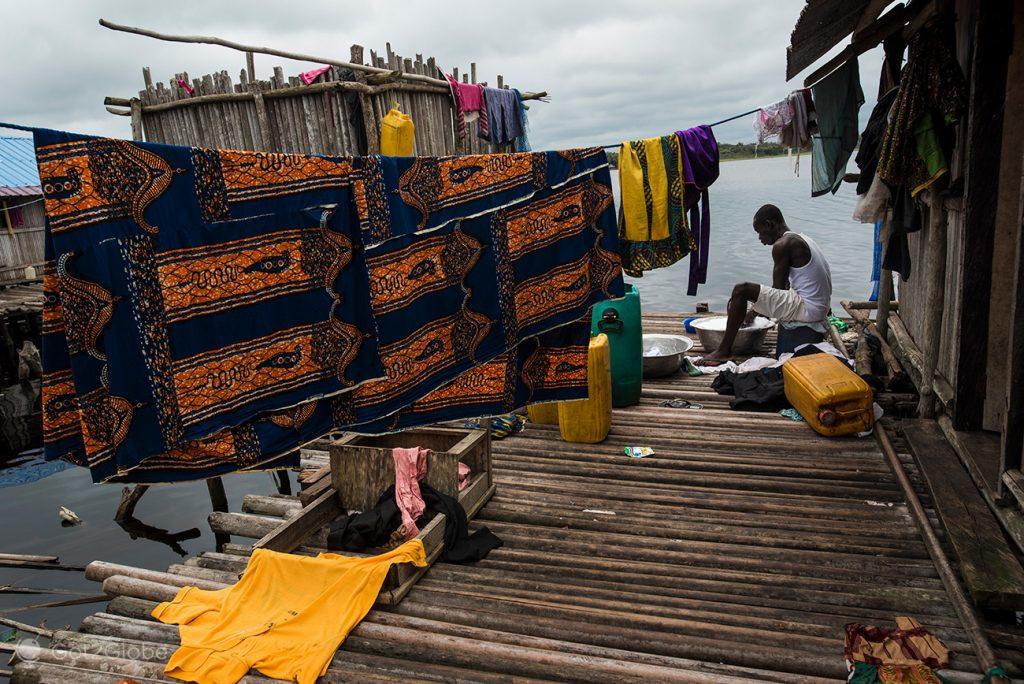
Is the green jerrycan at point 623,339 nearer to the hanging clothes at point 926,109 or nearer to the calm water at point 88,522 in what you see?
the hanging clothes at point 926,109

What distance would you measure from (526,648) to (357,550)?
1426 millimetres

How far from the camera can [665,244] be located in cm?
514

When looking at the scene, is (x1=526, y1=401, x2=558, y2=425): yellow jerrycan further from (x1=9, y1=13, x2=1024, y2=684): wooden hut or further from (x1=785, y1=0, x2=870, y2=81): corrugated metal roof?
(x1=785, y1=0, x2=870, y2=81): corrugated metal roof

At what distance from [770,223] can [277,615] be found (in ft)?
19.2

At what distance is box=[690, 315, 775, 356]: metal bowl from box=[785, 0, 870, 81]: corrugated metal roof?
276 centimetres

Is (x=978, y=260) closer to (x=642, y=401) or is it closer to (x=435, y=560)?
(x=642, y=401)

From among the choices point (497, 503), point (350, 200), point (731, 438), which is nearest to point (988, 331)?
point (731, 438)

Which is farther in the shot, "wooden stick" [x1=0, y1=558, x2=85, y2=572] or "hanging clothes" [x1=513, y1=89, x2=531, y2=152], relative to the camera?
"hanging clothes" [x1=513, y1=89, x2=531, y2=152]

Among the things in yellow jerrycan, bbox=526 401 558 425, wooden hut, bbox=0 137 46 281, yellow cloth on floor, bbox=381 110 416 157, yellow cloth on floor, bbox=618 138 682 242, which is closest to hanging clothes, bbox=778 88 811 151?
yellow cloth on floor, bbox=618 138 682 242

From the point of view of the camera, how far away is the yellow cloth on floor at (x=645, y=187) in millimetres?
4871

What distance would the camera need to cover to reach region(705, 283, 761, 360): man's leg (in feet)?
22.0

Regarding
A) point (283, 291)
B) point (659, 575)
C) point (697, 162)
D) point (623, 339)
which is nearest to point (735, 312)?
point (623, 339)

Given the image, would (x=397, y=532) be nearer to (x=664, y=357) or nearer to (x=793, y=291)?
(x=664, y=357)

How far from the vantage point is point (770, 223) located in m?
6.86
